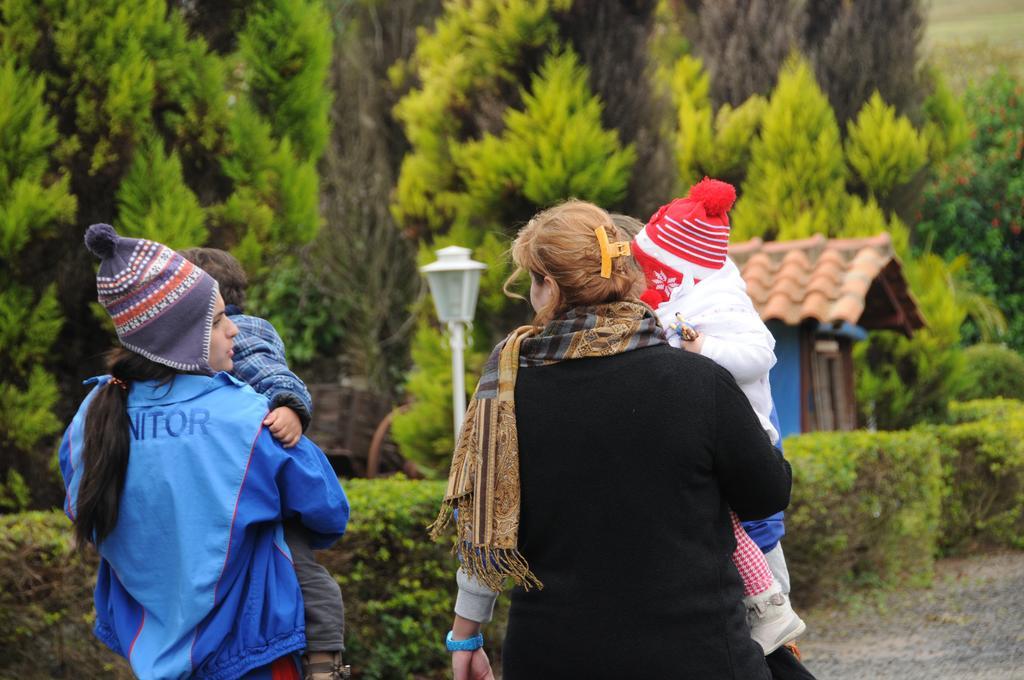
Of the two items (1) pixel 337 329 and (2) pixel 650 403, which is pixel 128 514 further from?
(1) pixel 337 329

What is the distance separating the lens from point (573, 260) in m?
2.65

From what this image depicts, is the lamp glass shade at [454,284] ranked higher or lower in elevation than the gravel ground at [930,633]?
higher

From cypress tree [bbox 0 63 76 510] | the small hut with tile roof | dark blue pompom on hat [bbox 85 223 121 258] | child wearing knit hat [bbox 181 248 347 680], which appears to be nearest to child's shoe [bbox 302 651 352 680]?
child wearing knit hat [bbox 181 248 347 680]

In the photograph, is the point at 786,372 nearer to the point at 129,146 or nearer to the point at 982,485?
the point at 982,485

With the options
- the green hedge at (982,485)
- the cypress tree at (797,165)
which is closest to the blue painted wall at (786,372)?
the green hedge at (982,485)

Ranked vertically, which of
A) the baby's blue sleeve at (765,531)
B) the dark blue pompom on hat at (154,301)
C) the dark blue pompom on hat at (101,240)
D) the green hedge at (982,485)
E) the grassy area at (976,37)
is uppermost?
the grassy area at (976,37)

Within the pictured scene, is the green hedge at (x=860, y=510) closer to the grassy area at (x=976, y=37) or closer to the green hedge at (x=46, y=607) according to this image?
the green hedge at (x=46, y=607)

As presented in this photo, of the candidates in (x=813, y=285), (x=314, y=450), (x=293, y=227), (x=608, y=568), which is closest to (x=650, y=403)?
(x=608, y=568)

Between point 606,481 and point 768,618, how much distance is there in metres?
0.62

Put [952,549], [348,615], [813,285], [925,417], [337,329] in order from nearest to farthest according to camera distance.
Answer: [348,615] < [813,285] < [952,549] < [925,417] < [337,329]

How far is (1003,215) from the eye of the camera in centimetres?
2052

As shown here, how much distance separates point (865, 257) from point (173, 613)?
6935 millimetres

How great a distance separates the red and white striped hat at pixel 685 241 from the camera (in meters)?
3.12

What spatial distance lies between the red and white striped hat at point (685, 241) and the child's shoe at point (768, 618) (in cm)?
83
